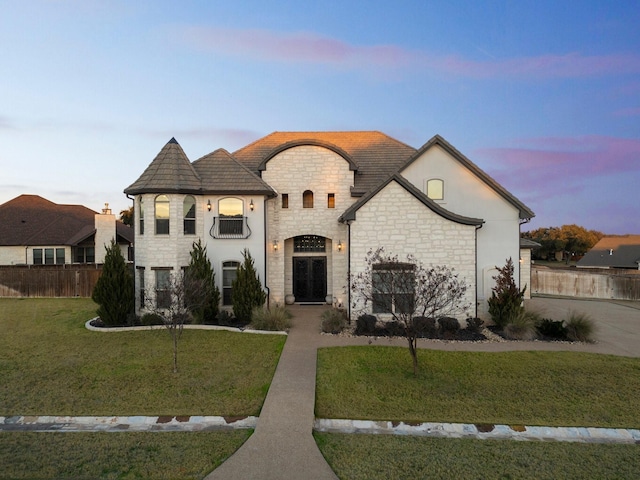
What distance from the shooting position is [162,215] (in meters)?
15.4

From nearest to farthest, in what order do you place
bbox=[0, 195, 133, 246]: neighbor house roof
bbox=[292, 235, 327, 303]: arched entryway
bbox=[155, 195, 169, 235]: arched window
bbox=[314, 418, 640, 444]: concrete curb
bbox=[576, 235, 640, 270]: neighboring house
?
bbox=[314, 418, 640, 444]: concrete curb < bbox=[155, 195, 169, 235]: arched window < bbox=[292, 235, 327, 303]: arched entryway < bbox=[0, 195, 133, 246]: neighbor house roof < bbox=[576, 235, 640, 270]: neighboring house

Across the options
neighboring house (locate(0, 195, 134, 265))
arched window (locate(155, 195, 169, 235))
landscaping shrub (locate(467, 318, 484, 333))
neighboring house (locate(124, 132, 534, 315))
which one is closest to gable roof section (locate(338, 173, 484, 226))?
neighboring house (locate(124, 132, 534, 315))

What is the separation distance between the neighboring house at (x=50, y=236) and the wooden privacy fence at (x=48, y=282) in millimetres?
4202

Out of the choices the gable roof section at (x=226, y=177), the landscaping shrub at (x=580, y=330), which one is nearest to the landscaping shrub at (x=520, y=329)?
the landscaping shrub at (x=580, y=330)

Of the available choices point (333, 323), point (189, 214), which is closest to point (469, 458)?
point (333, 323)

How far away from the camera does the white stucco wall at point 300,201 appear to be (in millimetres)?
17938

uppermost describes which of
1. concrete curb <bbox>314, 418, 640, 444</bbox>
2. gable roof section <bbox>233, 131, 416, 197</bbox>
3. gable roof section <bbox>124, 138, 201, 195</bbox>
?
gable roof section <bbox>233, 131, 416, 197</bbox>

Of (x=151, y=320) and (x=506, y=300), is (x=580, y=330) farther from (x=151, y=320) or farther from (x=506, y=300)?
(x=151, y=320)

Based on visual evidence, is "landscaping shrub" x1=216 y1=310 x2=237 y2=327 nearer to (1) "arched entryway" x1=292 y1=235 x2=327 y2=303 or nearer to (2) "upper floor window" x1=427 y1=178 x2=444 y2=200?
(1) "arched entryway" x1=292 y1=235 x2=327 y2=303

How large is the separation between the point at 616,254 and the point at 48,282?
60.7 m

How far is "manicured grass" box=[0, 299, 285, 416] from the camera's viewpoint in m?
7.68

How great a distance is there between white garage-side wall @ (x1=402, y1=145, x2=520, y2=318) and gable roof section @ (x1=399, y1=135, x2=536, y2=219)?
124mm

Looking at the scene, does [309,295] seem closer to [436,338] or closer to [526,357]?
[436,338]

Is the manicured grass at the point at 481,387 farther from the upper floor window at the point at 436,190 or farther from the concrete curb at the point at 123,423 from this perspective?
the upper floor window at the point at 436,190
